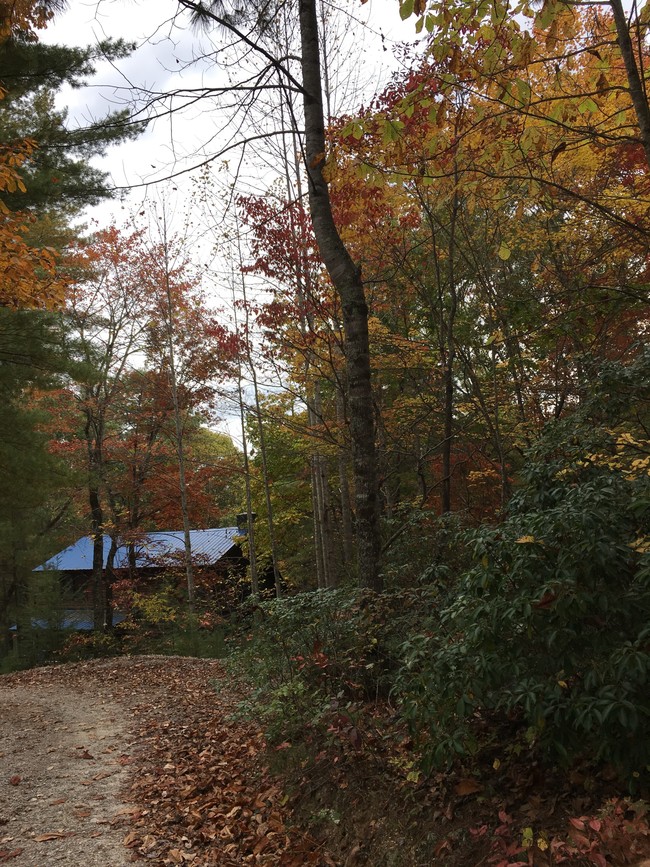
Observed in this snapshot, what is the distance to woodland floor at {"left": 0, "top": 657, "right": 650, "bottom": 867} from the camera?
3123 millimetres

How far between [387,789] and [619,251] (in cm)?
711

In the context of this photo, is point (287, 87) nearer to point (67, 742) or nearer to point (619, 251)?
point (619, 251)

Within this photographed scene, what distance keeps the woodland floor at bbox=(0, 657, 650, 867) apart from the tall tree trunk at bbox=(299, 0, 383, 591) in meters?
1.65

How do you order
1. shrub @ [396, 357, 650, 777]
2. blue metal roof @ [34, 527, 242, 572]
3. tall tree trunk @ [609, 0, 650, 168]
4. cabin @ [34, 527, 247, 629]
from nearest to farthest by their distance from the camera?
shrub @ [396, 357, 650, 777] < tall tree trunk @ [609, 0, 650, 168] < cabin @ [34, 527, 247, 629] < blue metal roof @ [34, 527, 242, 572]

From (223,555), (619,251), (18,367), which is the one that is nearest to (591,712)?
(619,251)

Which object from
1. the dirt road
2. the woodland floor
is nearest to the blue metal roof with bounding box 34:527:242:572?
the dirt road

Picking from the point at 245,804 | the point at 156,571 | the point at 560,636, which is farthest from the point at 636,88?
the point at 156,571

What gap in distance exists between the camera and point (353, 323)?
5488mm

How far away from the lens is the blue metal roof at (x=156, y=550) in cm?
1661

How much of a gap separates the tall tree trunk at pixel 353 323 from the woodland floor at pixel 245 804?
1.65 metres

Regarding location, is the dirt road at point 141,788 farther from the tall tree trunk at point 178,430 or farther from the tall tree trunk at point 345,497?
the tall tree trunk at point 178,430

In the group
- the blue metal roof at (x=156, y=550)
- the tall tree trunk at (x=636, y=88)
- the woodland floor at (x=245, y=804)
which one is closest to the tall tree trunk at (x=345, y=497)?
the woodland floor at (x=245, y=804)

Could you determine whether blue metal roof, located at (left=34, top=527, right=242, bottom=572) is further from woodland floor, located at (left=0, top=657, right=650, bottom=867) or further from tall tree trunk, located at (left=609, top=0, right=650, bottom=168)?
tall tree trunk, located at (left=609, top=0, right=650, bottom=168)

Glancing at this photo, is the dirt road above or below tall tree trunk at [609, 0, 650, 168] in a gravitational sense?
below
